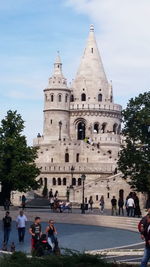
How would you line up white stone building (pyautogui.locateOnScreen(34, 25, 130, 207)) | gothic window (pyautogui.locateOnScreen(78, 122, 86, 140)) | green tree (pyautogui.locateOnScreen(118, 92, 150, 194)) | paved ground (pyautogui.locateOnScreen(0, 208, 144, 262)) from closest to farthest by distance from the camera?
paved ground (pyautogui.locateOnScreen(0, 208, 144, 262)) < green tree (pyautogui.locateOnScreen(118, 92, 150, 194)) < white stone building (pyautogui.locateOnScreen(34, 25, 130, 207)) < gothic window (pyautogui.locateOnScreen(78, 122, 86, 140))

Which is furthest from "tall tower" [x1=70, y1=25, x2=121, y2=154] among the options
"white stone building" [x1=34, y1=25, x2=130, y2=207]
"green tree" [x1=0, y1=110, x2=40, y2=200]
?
"green tree" [x1=0, y1=110, x2=40, y2=200]

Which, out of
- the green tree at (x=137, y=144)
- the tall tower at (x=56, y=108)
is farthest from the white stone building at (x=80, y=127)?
the green tree at (x=137, y=144)

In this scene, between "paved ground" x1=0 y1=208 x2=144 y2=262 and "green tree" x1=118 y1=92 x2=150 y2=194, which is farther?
"green tree" x1=118 y1=92 x2=150 y2=194

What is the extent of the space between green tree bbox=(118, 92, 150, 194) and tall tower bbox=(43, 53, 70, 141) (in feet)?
141

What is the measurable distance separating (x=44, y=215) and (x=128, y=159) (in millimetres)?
10259

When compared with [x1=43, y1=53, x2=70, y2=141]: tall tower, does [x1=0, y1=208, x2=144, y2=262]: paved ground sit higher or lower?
lower

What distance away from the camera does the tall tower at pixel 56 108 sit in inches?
3804

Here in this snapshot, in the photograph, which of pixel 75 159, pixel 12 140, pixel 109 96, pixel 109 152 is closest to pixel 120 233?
pixel 12 140

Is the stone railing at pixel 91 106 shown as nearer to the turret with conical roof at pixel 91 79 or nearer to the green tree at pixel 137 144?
the turret with conical roof at pixel 91 79

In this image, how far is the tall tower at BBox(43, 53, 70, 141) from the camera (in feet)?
317

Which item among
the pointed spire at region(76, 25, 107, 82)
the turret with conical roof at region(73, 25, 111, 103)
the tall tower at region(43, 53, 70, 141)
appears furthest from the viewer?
the pointed spire at region(76, 25, 107, 82)

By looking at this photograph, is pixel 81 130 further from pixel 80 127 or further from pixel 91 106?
pixel 91 106

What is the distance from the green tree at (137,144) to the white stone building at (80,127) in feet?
90.9

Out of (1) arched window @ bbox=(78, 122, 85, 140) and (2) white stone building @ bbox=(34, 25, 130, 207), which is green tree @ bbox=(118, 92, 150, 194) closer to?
(2) white stone building @ bbox=(34, 25, 130, 207)
